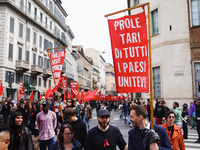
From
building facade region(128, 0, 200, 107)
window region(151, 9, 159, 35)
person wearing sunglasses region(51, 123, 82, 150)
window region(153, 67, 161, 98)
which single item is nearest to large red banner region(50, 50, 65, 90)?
person wearing sunglasses region(51, 123, 82, 150)

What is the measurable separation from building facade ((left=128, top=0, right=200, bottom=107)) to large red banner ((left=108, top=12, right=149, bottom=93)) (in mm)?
13379

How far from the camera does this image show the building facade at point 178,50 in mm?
16234

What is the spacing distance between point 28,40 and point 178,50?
25.5 meters

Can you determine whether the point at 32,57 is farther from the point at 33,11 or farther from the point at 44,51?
the point at 33,11

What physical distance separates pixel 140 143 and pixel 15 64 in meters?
30.2

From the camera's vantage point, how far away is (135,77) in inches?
160

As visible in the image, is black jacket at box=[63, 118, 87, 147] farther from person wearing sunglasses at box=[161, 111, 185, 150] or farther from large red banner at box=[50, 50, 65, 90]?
large red banner at box=[50, 50, 65, 90]

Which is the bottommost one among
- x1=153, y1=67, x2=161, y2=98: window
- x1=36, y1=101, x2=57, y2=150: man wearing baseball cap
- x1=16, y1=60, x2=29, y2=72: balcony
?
x1=36, y1=101, x2=57, y2=150: man wearing baseball cap

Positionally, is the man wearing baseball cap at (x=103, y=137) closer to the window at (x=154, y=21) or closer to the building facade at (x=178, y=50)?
the building facade at (x=178, y=50)

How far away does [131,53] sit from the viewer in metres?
4.22

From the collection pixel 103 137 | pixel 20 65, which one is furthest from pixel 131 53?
pixel 20 65

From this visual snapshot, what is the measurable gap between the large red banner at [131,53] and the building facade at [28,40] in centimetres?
1954

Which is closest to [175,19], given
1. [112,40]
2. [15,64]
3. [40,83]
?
[112,40]

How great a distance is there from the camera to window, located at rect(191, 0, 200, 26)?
16.3m
